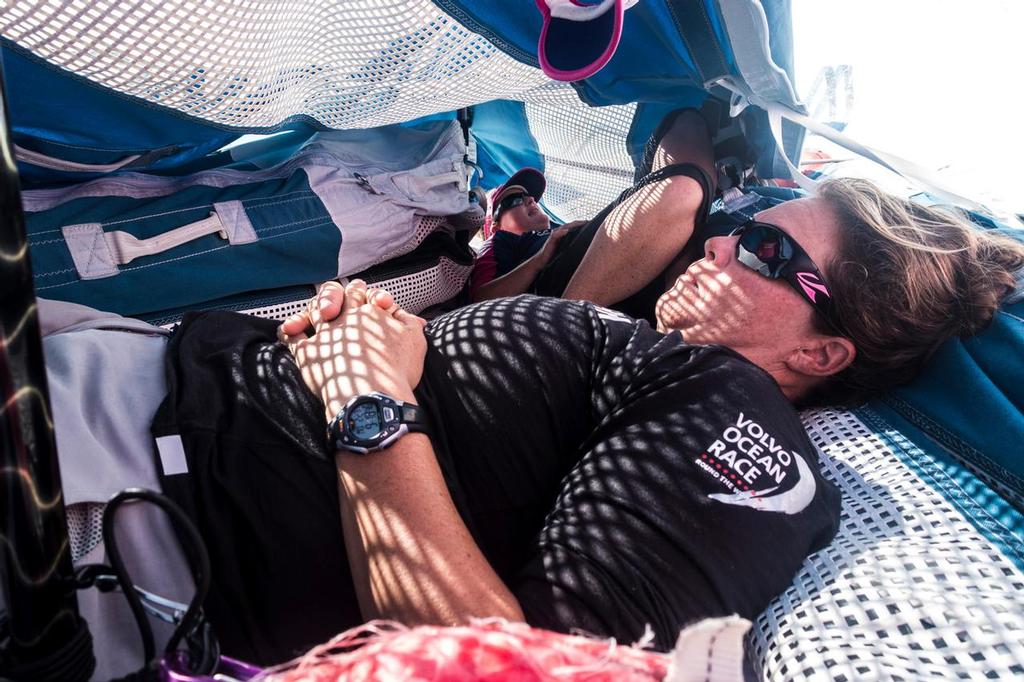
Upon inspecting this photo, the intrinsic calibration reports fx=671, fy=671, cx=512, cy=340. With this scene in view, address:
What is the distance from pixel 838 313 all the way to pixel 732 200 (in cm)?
67

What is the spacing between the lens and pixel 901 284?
1.33 metres

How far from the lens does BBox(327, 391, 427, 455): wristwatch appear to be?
89 cm

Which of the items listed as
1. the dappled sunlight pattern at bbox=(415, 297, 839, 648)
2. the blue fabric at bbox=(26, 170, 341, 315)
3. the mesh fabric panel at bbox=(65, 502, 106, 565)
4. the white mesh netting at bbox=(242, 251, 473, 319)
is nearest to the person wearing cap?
the white mesh netting at bbox=(242, 251, 473, 319)

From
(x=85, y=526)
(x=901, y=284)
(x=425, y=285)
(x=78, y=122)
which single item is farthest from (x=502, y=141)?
(x=85, y=526)

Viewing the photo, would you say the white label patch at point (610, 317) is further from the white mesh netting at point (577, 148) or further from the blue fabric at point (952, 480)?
the white mesh netting at point (577, 148)

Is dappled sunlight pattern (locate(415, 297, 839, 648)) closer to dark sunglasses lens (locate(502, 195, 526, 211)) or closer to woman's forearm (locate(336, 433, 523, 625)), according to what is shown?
woman's forearm (locate(336, 433, 523, 625))

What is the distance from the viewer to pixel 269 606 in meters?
0.87

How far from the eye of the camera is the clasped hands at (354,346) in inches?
38.9

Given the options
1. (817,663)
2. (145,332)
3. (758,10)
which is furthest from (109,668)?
(758,10)

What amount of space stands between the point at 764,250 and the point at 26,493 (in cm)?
131

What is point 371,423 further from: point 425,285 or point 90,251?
point 425,285

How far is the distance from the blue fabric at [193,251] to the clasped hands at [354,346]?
0.45 metres

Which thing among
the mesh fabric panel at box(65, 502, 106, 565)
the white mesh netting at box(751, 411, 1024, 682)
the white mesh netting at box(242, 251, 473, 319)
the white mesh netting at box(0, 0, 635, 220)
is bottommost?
the white mesh netting at box(751, 411, 1024, 682)

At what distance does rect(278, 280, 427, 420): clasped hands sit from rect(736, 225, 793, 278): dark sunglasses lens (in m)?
0.72
